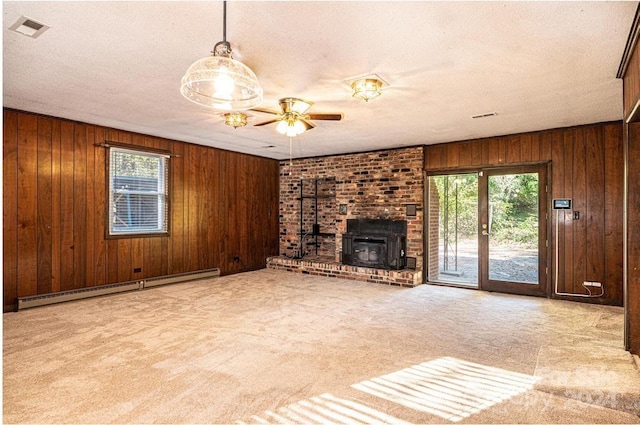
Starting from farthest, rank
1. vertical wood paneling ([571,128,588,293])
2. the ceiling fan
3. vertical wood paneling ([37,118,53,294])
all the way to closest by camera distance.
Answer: vertical wood paneling ([571,128,588,293]) → vertical wood paneling ([37,118,53,294]) → the ceiling fan

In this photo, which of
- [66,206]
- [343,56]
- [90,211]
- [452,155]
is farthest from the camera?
[452,155]

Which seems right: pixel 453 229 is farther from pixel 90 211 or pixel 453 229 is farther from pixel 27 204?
pixel 27 204

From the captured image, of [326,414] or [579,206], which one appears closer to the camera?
[326,414]

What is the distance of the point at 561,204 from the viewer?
208 inches

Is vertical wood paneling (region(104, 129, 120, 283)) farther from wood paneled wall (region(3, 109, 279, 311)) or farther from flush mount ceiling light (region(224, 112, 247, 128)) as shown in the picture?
flush mount ceiling light (region(224, 112, 247, 128))

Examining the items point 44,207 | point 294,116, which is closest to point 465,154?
point 294,116

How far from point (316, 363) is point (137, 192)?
4149mm

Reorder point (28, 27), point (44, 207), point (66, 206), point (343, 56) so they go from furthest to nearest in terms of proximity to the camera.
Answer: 1. point (66, 206)
2. point (44, 207)
3. point (343, 56)
4. point (28, 27)

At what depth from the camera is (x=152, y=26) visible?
2.52 meters

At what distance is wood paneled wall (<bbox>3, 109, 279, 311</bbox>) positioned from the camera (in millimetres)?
4598

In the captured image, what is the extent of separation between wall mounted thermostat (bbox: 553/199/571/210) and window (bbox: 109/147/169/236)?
19.2ft

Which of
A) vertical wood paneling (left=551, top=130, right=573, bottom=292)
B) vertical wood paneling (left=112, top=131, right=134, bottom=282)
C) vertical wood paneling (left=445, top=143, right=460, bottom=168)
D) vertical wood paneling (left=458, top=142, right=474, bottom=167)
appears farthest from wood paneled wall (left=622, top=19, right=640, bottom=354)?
vertical wood paneling (left=112, top=131, right=134, bottom=282)

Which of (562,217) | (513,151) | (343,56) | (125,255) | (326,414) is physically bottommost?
(326,414)

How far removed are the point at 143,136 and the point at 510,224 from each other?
18.9 feet
